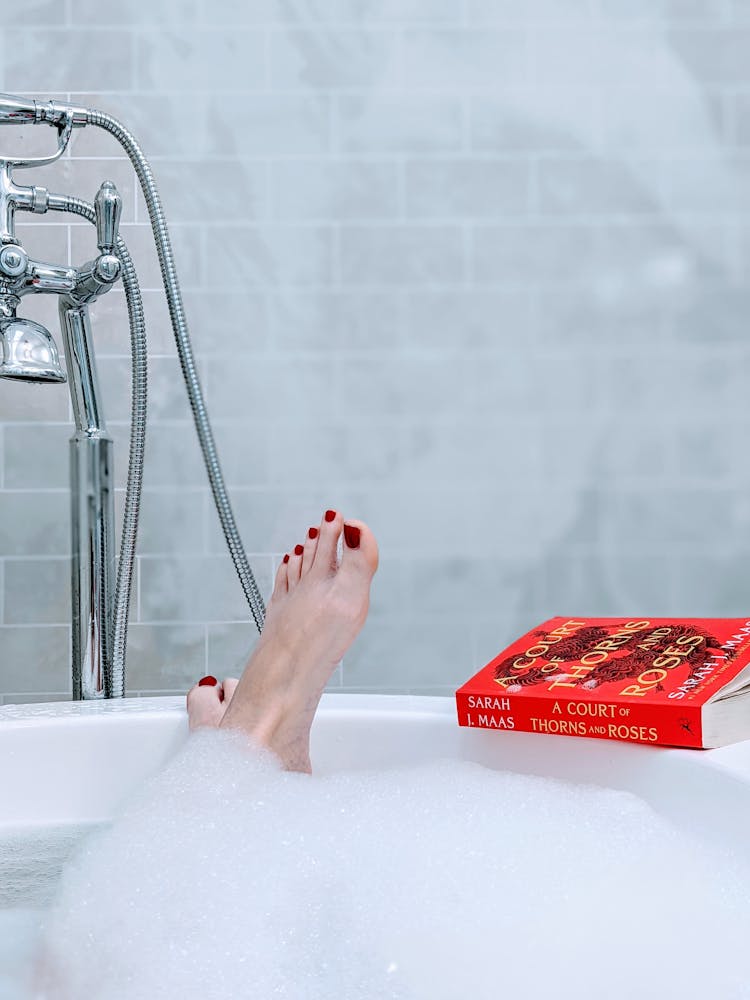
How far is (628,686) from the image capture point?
880 mm

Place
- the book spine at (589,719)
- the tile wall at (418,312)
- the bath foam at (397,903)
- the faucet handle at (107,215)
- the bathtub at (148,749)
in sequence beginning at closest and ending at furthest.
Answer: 1. the bath foam at (397,903)
2. the book spine at (589,719)
3. the bathtub at (148,749)
4. the faucet handle at (107,215)
5. the tile wall at (418,312)

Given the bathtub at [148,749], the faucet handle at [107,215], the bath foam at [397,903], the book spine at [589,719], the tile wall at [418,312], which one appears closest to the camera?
the bath foam at [397,903]

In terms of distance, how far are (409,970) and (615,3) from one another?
72.5 inches

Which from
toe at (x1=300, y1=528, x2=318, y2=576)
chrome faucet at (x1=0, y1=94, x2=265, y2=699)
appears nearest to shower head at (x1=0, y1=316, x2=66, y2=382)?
chrome faucet at (x1=0, y1=94, x2=265, y2=699)

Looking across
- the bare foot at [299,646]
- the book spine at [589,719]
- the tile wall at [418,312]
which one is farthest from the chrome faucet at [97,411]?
the tile wall at [418,312]

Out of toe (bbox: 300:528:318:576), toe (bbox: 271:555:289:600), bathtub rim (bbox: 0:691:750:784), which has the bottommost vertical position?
bathtub rim (bbox: 0:691:750:784)

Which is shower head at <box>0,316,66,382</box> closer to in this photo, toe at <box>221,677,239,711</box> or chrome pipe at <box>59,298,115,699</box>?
chrome pipe at <box>59,298,115,699</box>

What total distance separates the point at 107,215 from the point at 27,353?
0.66ft

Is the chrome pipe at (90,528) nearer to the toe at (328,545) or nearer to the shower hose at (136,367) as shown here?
the shower hose at (136,367)

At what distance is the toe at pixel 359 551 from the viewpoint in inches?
44.5

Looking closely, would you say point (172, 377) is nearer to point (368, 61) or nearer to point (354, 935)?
point (368, 61)

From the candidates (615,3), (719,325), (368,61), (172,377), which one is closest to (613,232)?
(719,325)

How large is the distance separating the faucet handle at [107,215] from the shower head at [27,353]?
14cm

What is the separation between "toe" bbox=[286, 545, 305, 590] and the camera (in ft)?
3.88
